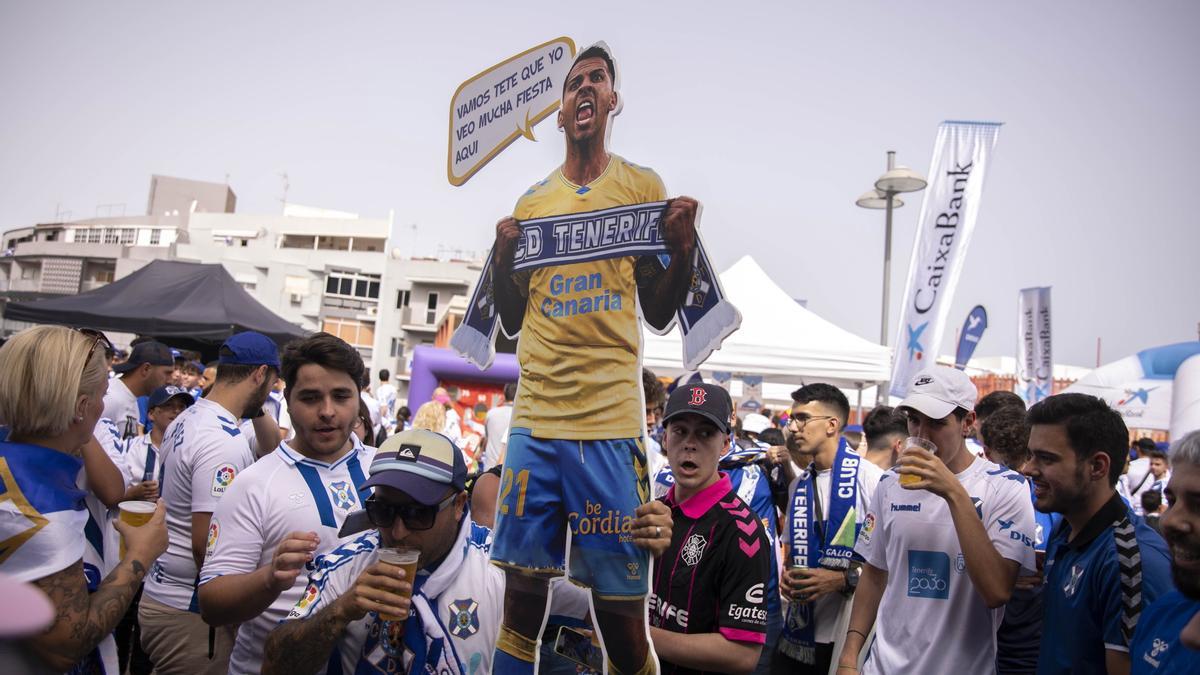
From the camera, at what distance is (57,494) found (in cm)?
214

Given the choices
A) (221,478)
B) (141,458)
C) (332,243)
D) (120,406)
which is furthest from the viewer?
(332,243)

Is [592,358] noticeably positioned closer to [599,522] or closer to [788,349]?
[599,522]

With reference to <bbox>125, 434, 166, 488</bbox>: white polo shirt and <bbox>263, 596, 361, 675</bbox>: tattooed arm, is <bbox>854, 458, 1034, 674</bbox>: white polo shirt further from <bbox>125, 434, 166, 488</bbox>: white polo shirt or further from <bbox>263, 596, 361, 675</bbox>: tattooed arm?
<bbox>125, 434, 166, 488</bbox>: white polo shirt

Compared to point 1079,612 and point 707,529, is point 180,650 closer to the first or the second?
point 707,529

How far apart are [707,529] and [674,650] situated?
42 cm

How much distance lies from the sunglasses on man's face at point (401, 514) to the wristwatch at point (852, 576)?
8.45ft

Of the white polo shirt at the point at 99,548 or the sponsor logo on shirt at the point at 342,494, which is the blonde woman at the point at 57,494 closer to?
the white polo shirt at the point at 99,548

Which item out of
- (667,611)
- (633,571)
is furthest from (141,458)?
(667,611)

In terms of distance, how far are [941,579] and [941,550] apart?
102mm

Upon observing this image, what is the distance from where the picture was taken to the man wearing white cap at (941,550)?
8.50 feet

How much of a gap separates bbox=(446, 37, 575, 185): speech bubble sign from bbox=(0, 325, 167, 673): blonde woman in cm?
195

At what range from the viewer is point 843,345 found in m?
8.15

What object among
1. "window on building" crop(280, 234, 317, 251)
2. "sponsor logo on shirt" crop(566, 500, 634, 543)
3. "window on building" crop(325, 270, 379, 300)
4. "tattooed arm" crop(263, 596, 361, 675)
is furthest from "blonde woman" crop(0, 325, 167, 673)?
"window on building" crop(280, 234, 317, 251)

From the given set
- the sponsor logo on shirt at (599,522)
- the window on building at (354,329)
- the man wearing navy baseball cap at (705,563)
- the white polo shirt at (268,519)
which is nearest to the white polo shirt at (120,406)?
the white polo shirt at (268,519)
